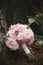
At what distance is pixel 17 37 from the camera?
5.55 ft

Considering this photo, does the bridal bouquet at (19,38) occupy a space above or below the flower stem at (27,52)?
above

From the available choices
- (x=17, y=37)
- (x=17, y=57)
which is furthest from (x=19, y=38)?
(x=17, y=57)

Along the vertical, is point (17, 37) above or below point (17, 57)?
above

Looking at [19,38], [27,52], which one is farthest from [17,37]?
[27,52]

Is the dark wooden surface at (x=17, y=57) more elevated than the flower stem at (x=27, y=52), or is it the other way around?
the flower stem at (x=27, y=52)

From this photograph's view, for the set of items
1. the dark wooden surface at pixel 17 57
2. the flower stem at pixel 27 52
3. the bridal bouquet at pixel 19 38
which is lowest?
the dark wooden surface at pixel 17 57

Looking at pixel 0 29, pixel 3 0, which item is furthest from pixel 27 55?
pixel 3 0

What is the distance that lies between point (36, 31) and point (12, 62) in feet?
1.67

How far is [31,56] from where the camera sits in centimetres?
171

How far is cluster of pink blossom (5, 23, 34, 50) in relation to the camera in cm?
169

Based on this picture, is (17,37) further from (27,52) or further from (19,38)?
(27,52)

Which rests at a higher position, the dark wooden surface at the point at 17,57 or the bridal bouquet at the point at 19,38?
the bridal bouquet at the point at 19,38

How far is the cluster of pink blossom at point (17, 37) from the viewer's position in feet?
5.55

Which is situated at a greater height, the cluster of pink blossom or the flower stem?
the cluster of pink blossom
